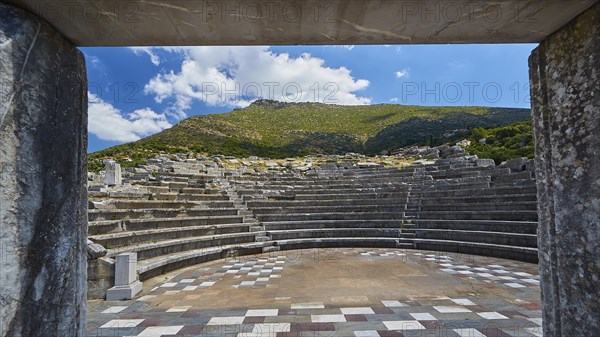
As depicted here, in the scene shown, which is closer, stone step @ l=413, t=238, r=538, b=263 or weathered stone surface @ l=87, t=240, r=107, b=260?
weathered stone surface @ l=87, t=240, r=107, b=260

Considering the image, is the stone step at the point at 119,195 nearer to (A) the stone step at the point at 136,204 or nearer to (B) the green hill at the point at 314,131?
(A) the stone step at the point at 136,204

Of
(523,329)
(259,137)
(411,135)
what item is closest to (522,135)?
(411,135)

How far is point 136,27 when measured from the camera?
1.79 metres

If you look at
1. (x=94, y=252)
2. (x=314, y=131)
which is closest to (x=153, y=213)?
(x=94, y=252)

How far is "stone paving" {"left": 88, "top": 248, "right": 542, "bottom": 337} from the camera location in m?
3.89

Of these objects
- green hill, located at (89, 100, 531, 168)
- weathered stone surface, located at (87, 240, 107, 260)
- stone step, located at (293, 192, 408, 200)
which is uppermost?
green hill, located at (89, 100, 531, 168)

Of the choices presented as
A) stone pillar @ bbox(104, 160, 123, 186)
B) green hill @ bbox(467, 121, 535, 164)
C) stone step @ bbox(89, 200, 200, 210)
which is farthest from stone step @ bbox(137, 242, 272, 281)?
green hill @ bbox(467, 121, 535, 164)

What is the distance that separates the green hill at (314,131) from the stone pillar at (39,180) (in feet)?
108

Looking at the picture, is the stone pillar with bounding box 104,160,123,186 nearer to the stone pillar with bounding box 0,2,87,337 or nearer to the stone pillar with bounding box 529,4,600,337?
the stone pillar with bounding box 0,2,87,337

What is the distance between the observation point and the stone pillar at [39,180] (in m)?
1.47

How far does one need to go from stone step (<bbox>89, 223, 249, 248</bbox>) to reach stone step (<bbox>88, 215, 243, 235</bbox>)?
12.0 inches

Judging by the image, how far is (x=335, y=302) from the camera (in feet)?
16.1

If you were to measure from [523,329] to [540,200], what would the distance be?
2.76 meters

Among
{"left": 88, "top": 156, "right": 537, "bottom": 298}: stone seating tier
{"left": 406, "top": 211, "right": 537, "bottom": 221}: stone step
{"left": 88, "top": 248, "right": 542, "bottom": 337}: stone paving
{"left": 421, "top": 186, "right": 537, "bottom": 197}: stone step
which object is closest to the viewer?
{"left": 88, "top": 248, "right": 542, "bottom": 337}: stone paving
